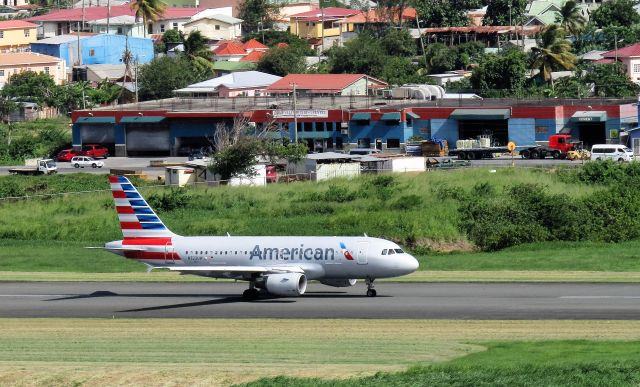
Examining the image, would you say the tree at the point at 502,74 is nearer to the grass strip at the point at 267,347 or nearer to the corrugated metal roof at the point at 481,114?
the corrugated metal roof at the point at 481,114

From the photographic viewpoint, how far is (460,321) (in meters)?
A: 48.8

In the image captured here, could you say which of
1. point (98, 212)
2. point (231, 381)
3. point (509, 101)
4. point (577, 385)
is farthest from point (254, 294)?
point (509, 101)

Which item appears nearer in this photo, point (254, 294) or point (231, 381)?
point (231, 381)

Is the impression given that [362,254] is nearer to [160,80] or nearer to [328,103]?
[328,103]

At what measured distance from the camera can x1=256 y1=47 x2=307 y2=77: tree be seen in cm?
16875

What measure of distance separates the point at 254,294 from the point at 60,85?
112 meters

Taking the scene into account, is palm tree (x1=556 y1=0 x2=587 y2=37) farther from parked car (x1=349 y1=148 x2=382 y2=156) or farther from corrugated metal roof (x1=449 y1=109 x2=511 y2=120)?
parked car (x1=349 y1=148 x2=382 y2=156)

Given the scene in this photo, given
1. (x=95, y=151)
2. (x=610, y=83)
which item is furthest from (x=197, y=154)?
(x=610, y=83)

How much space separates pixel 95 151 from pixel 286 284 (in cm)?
7567

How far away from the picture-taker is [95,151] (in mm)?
126812

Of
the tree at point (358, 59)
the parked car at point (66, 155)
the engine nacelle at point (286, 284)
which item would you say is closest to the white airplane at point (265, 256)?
the engine nacelle at point (286, 284)

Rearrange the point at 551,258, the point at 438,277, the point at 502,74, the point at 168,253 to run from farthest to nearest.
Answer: the point at 502,74, the point at 551,258, the point at 438,277, the point at 168,253

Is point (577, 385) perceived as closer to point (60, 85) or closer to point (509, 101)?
point (509, 101)

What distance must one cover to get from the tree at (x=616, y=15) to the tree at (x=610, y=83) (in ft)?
136
